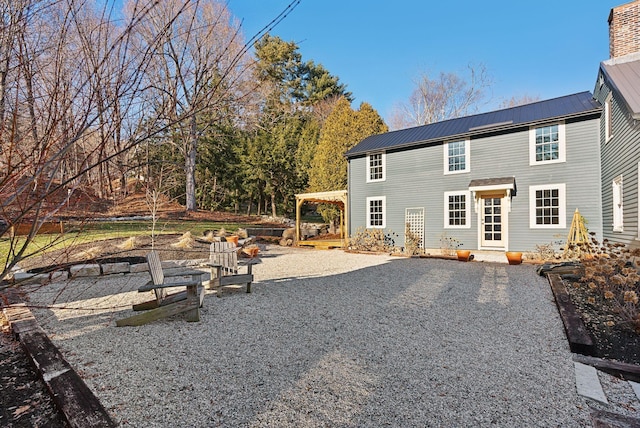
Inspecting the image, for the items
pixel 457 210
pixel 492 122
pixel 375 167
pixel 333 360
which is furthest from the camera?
pixel 375 167

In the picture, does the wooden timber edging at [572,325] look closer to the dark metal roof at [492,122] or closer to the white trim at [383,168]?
the dark metal roof at [492,122]

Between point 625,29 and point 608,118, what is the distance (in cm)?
284

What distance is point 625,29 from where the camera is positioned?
9688mm

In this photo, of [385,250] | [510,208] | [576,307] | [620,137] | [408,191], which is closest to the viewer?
[576,307]

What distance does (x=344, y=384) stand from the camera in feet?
9.52

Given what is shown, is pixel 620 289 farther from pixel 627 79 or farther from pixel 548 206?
pixel 548 206

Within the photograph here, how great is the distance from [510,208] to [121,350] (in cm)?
1174

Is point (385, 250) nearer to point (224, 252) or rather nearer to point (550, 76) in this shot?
point (224, 252)

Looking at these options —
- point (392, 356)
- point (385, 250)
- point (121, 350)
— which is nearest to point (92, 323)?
point (121, 350)

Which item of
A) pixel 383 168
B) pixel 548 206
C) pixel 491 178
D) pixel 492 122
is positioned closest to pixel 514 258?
pixel 548 206

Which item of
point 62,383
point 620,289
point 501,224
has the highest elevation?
point 501,224

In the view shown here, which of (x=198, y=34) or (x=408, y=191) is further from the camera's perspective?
(x=408, y=191)

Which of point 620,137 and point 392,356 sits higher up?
point 620,137

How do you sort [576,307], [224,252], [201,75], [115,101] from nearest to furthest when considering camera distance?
1. [115,101]
2. [201,75]
3. [576,307]
4. [224,252]
